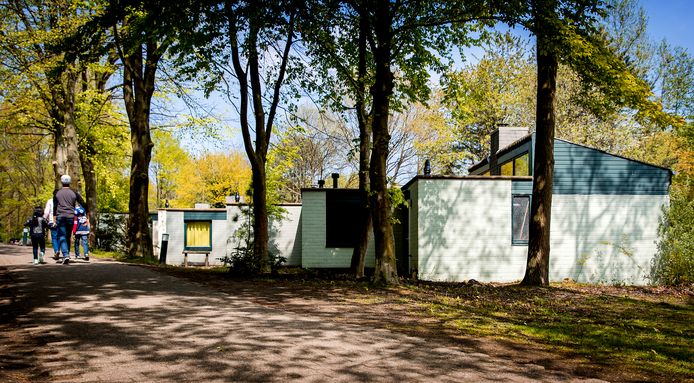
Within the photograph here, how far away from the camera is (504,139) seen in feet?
69.6

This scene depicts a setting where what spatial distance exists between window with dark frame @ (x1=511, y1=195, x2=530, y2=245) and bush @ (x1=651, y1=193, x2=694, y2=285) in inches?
166

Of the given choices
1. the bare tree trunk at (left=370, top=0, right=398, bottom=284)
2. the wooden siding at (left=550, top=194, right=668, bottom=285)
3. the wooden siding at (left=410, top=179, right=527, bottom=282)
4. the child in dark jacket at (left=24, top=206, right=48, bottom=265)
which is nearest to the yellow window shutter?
the wooden siding at (left=410, top=179, right=527, bottom=282)

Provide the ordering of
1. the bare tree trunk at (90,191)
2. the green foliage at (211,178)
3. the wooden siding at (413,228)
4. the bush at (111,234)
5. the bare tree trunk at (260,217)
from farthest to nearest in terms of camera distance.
A: the green foliage at (211,178), the bush at (111,234), the bare tree trunk at (90,191), the wooden siding at (413,228), the bare tree trunk at (260,217)

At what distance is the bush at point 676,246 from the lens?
16.1 meters

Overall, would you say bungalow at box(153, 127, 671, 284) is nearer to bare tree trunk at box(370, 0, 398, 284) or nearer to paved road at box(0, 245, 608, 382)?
bare tree trunk at box(370, 0, 398, 284)

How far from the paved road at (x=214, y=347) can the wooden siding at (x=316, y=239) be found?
1210 centimetres

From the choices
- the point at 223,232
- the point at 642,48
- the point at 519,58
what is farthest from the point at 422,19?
the point at 642,48

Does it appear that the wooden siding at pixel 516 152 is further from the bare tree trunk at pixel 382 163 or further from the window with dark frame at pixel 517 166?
the bare tree trunk at pixel 382 163

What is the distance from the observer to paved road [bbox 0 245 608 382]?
4.16 metres

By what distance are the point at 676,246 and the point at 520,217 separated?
462 cm

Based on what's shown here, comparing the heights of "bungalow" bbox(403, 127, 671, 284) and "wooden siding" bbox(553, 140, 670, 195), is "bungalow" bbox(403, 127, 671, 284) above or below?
below

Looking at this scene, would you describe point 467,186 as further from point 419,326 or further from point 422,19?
point 419,326

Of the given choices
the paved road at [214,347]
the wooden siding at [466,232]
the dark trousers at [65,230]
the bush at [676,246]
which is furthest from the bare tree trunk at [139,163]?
the bush at [676,246]

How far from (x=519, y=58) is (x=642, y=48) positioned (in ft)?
23.2
